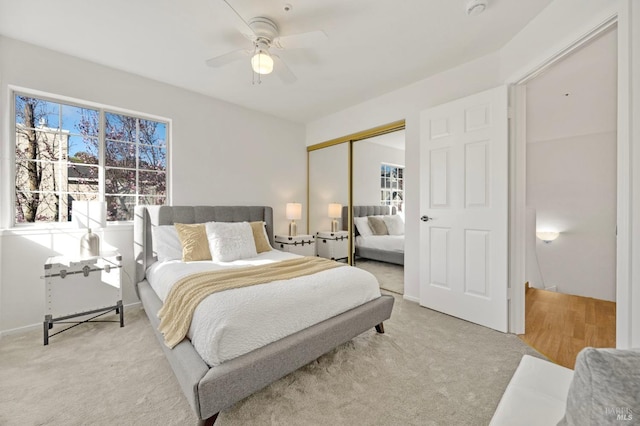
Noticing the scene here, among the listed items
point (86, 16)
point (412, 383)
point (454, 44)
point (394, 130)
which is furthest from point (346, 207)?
point (86, 16)

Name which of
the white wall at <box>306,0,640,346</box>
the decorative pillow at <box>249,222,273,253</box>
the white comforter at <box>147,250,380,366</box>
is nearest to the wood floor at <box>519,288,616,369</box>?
the white wall at <box>306,0,640,346</box>

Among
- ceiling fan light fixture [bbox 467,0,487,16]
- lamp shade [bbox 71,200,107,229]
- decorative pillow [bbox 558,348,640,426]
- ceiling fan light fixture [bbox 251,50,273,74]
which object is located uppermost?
ceiling fan light fixture [bbox 467,0,487,16]

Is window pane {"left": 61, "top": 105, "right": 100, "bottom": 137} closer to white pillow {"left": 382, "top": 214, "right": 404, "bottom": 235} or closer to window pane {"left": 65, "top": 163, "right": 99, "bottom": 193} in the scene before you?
window pane {"left": 65, "top": 163, "right": 99, "bottom": 193}

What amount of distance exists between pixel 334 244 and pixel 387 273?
3.24ft

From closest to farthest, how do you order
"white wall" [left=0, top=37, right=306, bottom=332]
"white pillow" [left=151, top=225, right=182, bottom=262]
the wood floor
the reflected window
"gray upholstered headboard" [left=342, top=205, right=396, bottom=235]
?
the wood floor, "white wall" [left=0, top=37, right=306, bottom=332], "white pillow" [left=151, top=225, right=182, bottom=262], the reflected window, "gray upholstered headboard" [left=342, top=205, right=396, bottom=235]

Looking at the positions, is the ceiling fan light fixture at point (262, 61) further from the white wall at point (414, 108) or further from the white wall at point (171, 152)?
the white wall at point (414, 108)

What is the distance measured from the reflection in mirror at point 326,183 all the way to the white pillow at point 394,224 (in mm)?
742

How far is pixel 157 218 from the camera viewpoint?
10.0 feet

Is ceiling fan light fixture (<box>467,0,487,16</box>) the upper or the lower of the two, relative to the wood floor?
upper

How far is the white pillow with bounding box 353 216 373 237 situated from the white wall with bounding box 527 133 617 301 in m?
2.87

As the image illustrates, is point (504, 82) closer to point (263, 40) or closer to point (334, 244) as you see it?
point (263, 40)

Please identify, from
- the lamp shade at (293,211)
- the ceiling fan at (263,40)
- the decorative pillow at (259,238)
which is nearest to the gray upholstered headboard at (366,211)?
the lamp shade at (293,211)

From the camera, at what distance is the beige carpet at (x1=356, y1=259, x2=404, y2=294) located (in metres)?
3.64

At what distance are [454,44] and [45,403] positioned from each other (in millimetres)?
4144
